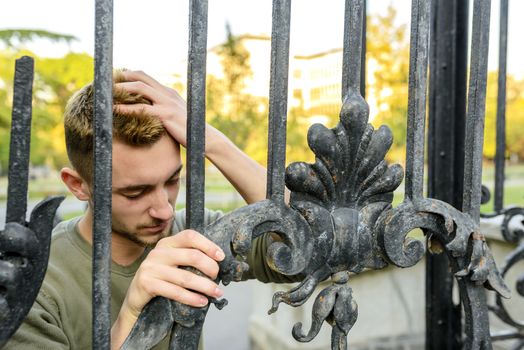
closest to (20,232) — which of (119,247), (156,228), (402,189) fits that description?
(156,228)

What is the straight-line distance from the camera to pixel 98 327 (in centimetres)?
79

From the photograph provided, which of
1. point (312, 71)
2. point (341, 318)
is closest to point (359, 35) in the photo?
point (341, 318)

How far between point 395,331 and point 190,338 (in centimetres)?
338

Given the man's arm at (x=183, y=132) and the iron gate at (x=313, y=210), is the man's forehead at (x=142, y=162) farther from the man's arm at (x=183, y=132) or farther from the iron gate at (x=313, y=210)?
the iron gate at (x=313, y=210)

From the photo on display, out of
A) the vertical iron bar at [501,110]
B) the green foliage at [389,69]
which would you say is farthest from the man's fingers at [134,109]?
the green foliage at [389,69]

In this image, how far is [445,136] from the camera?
2.35 m

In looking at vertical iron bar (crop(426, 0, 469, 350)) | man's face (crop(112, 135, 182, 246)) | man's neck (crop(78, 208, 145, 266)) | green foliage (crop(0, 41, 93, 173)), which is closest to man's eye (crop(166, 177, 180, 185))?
man's face (crop(112, 135, 182, 246))

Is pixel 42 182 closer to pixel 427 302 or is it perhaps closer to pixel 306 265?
pixel 427 302

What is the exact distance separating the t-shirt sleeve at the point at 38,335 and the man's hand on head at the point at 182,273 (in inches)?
13.8

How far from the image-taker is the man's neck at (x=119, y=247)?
5.41 ft

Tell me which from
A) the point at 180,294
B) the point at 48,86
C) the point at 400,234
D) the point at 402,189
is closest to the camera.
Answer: the point at 180,294

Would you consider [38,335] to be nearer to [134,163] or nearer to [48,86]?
[134,163]

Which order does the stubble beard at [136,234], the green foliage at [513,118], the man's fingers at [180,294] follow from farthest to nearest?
the green foliage at [513,118] → the stubble beard at [136,234] → the man's fingers at [180,294]

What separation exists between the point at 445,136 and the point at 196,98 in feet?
5.79
